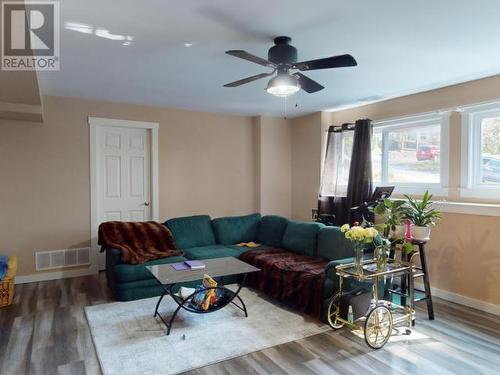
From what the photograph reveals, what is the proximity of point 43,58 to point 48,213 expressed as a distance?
7.35 ft

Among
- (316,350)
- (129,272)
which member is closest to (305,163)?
(129,272)

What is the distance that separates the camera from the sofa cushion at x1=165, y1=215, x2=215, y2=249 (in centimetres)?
461

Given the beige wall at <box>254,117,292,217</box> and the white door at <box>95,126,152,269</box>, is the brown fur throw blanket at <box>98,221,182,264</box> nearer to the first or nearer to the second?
the white door at <box>95,126,152,269</box>

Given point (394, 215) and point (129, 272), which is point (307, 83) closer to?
point (394, 215)

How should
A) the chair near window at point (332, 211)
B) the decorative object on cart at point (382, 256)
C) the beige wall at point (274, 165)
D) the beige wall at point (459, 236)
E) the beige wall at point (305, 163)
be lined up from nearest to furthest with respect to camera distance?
the decorative object on cart at point (382, 256)
the beige wall at point (459, 236)
the chair near window at point (332, 211)
the beige wall at point (305, 163)
the beige wall at point (274, 165)

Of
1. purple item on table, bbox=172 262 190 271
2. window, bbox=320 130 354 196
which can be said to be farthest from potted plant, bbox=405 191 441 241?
purple item on table, bbox=172 262 190 271

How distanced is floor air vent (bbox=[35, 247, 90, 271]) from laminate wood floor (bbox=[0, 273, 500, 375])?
102cm

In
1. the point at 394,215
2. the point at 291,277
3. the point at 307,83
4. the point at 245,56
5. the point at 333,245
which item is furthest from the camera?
the point at 333,245

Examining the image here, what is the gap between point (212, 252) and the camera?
A: 4.29 m

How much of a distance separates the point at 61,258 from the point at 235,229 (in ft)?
7.83

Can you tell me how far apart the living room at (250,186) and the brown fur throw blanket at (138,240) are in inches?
1.2

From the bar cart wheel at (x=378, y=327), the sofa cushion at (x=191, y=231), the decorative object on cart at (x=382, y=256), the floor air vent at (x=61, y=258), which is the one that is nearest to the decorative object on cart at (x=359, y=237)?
the decorative object on cart at (x=382, y=256)

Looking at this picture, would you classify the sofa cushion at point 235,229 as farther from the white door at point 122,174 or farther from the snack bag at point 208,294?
the snack bag at point 208,294

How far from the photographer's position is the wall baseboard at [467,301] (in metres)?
3.37
